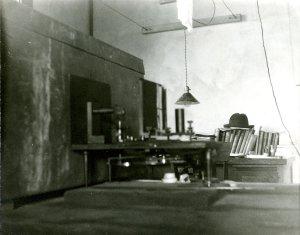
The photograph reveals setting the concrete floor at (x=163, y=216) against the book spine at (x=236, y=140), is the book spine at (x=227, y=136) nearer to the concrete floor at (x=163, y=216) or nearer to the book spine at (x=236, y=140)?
the book spine at (x=236, y=140)

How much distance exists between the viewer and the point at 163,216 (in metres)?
2.83

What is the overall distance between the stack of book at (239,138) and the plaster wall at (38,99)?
2.63 meters

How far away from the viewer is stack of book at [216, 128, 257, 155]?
274 inches

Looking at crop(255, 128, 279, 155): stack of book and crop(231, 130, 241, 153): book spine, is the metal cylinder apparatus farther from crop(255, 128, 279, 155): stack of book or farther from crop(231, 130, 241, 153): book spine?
crop(255, 128, 279, 155): stack of book

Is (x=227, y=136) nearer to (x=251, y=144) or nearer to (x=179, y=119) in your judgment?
(x=251, y=144)

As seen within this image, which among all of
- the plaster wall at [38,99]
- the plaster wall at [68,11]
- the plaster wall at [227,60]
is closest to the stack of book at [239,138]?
the plaster wall at [227,60]

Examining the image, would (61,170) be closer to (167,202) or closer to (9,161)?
(9,161)

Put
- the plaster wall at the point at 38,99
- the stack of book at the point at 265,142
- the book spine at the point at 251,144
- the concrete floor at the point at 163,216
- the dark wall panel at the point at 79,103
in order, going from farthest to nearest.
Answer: the stack of book at the point at 265,142 → the book spine at the point at 251,144 → the dark wall panel at the point at 79,103 → the plaster wall at the point at 38,99 → the concrete floor at the point at 163,216

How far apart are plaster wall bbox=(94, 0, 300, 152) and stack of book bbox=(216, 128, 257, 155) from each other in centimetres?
129

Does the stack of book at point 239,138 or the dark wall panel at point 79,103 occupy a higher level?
the dark wall panel at point 79,103

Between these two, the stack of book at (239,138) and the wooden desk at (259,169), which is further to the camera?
the stack of book at (239,138)

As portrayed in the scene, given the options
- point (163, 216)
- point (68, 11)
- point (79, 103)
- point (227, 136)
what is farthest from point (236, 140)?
point (68, 11)

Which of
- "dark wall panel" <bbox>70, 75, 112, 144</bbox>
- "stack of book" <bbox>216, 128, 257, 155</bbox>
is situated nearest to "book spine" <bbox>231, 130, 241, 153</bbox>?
"stack of book" <bbox>216, 128, 257, 155</bbox>

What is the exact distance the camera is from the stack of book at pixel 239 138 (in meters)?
6.96
